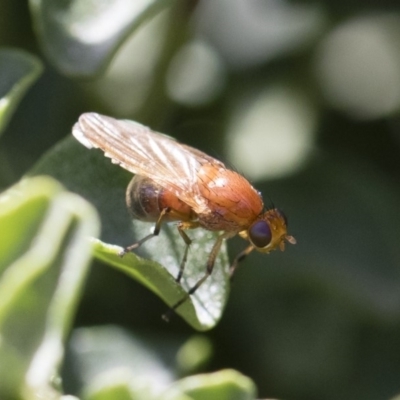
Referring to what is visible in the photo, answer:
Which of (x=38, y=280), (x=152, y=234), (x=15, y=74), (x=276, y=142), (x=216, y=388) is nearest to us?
(x=38, y=280)

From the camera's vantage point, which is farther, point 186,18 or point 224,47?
point 224,47

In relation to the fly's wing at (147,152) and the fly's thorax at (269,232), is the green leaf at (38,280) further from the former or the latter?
the fly's thorax at (269,232)

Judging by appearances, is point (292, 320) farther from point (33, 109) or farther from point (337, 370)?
point (33, 109)

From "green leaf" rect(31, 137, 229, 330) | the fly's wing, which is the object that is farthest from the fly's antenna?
"green leaf" rect(31, 137, 229, 330)

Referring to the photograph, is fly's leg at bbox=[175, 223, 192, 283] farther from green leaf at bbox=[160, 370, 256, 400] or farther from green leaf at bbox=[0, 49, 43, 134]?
green leaf at bbox=[0, 49, 43, 134]

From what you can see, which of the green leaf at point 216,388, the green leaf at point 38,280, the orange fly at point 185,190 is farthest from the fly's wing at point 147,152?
the green leaf at point 216,388

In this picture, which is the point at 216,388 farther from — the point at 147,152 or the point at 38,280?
the point at 147,152

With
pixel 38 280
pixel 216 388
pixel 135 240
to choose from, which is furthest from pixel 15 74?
pixel 216 388

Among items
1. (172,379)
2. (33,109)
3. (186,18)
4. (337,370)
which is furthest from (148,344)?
(186,18)
